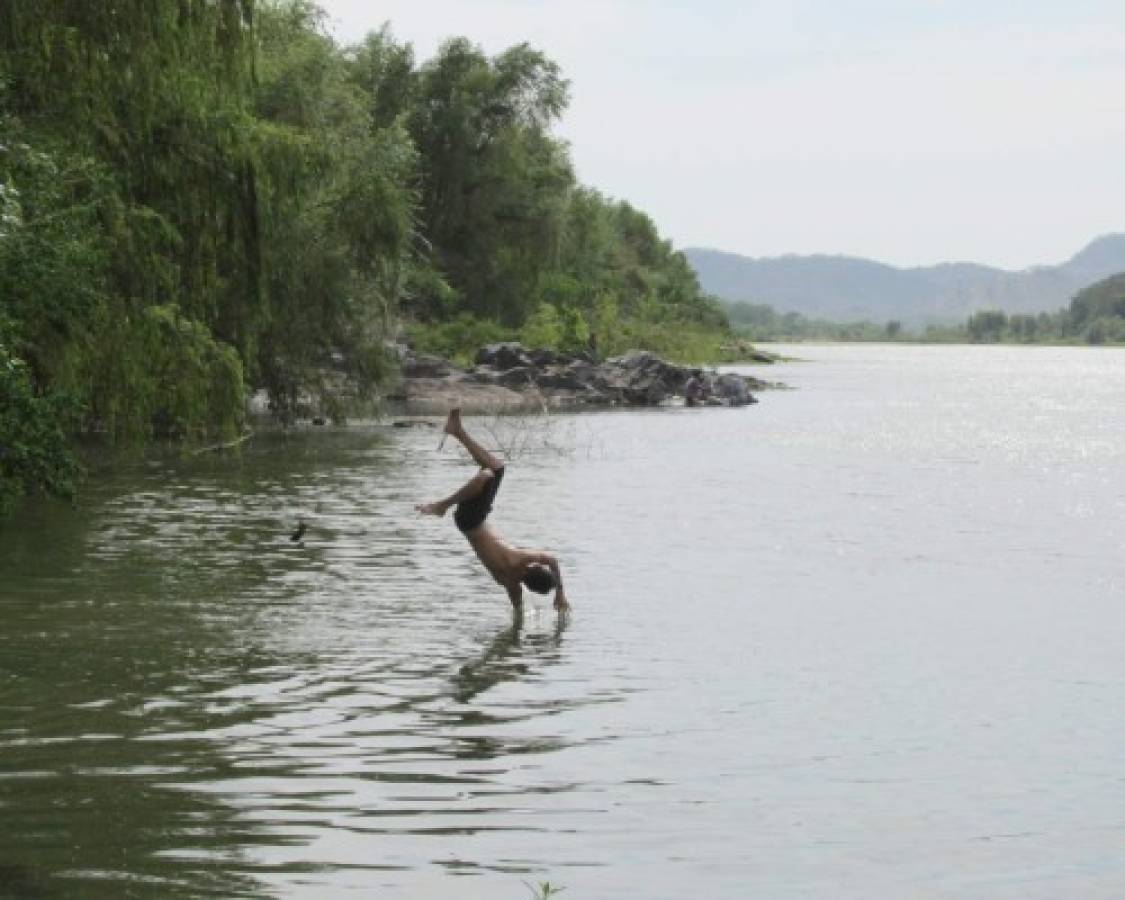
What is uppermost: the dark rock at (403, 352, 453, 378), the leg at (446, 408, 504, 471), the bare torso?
the leg at (446, 408, 504, 471)

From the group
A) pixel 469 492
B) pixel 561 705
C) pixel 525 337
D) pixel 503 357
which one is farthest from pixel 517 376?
pixel 561 705

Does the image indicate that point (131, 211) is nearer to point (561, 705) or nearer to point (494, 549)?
point (494, 549)

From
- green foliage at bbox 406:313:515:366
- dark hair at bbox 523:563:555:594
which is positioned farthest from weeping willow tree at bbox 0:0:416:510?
green foliage at bbox 406:313:515:366

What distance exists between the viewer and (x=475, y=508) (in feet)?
63.1

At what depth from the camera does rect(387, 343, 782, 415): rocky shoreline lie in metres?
71.8

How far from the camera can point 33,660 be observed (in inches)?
617

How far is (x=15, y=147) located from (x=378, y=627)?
6156 mm

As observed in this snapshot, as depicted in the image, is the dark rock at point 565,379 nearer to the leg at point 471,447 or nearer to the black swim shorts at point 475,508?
the black swim shorts at point 475,508

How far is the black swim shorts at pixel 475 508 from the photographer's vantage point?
1922cm

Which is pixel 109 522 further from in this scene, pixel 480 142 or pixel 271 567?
pixel 480 142

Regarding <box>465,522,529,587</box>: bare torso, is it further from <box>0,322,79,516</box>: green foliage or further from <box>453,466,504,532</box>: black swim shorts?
<box>0,322,79,516</box>: green foliage

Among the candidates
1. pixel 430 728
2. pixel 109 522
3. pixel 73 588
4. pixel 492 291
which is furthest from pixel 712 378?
pixel 430 728

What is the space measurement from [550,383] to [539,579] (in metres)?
61.0

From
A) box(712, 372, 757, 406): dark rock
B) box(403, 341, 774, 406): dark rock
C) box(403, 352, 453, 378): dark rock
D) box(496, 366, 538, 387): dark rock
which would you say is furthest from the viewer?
box(712, 372, 757, 406): dark rock
